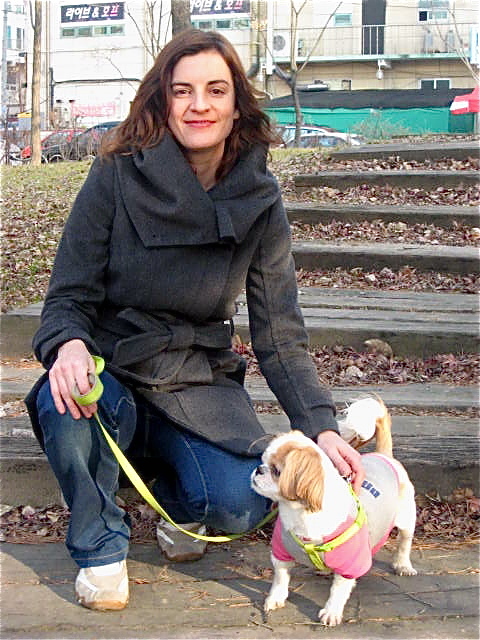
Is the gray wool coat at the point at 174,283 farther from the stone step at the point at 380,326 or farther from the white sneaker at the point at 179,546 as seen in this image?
the stone step at the point at 380,326

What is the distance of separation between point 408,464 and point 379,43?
117 ft

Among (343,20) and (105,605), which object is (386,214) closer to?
(105,605)

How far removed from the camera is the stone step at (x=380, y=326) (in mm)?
4910

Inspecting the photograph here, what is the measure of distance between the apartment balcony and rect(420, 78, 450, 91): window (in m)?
1.04

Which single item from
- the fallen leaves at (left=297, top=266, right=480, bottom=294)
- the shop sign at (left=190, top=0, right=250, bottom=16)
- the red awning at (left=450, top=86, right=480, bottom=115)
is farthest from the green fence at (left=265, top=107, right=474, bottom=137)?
the fallen leaves at (left=297, top=266, right=480, bottom=294)

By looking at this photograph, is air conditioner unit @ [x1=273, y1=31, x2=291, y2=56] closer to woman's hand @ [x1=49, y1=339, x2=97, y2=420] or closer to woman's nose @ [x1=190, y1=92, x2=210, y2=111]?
woman's nose @ [x1=190, y1=92, x2=210, y2=111]

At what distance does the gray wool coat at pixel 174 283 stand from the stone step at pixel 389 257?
11.2ft

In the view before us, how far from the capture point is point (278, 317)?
3.18 metres

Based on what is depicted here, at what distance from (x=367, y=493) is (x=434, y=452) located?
81 cm

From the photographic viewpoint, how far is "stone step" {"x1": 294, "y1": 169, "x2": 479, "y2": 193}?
→ 8.16 m

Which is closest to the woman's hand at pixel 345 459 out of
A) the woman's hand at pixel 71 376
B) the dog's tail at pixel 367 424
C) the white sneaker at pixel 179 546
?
the dog's tail at pixel 367 424

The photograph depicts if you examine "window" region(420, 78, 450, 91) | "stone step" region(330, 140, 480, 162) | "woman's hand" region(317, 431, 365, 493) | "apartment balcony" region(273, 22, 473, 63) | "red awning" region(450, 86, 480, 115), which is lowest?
"woman's hand" region(317, 431, 365, 493)

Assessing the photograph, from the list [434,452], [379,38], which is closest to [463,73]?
[379,38]

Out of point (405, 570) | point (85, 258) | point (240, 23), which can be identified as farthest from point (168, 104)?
point (240, 23)
